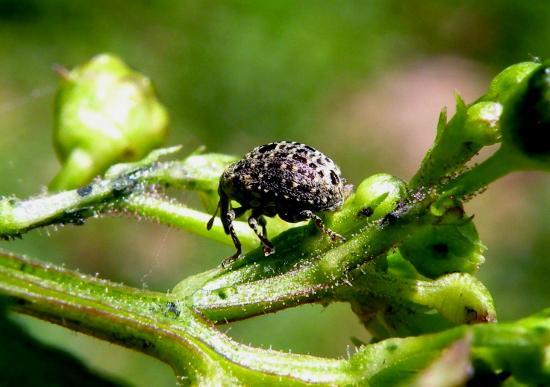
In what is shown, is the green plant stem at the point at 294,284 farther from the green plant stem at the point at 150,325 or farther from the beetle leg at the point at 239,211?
the beetle leg at the point at 239,211

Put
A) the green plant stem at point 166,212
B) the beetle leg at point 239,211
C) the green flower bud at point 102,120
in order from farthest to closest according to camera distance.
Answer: the green flower bud at point 102,120 < the beetle leg at point 239,211 < the green plant stem at point 166,212

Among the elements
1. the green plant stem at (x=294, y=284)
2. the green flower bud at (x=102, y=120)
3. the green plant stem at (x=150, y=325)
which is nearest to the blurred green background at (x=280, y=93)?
the green flower bud at (x=102, y=120)

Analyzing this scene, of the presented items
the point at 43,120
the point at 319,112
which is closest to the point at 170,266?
the point at 43,120

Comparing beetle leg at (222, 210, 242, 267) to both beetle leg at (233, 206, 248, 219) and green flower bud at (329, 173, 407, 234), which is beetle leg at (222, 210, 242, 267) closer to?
beetle leg at (233, 206, 248, 219)

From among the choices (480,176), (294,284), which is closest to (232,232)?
(294,284)

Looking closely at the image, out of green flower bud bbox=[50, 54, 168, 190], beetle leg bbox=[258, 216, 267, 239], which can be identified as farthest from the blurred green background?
beetle leg bbox=[258, 216, 267, 239]

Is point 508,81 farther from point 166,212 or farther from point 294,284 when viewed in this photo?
point 166,212
